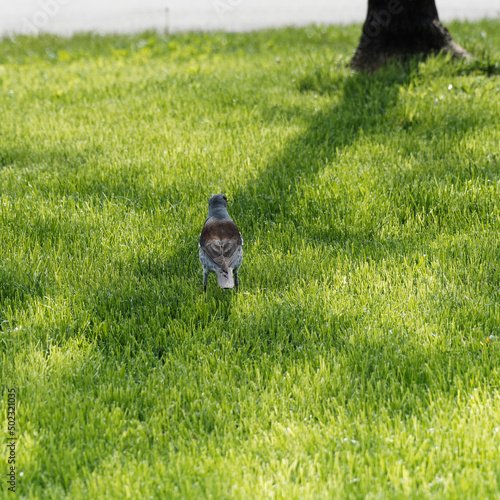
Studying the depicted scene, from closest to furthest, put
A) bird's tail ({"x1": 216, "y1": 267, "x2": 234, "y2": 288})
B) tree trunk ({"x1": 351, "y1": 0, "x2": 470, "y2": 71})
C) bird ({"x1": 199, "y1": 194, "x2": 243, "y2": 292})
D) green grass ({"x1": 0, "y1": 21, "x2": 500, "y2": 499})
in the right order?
green grass ({"x1": 0, "y1": 21, "x2": 500, "y2": 499}), bird's tail ({"x1": 216, "y1": 267, "x2": 234, "y2": 288}), bird ({"x1": 199, "y1": 194, "x2": 243, "y2": 292}), tree trunk ({"x1": 351, "y1": 0, "x2": 470, "y2": 71})

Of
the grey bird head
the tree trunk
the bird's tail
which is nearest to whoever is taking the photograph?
the bird's tail

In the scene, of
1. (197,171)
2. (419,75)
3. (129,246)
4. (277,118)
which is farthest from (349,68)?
(129,246)

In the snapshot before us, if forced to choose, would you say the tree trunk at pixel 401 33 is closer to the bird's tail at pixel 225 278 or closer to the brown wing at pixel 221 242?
the brown wing at pixel 221 242

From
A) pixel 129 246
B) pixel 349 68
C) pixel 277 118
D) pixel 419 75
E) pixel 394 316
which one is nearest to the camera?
pixel 394 316

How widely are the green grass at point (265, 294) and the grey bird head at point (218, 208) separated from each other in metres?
0.38

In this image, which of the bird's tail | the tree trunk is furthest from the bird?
the tree trunk

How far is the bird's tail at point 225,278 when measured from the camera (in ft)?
12.6

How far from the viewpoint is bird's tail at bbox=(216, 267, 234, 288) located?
3.86 metres

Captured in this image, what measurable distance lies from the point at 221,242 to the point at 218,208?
704 millimetres

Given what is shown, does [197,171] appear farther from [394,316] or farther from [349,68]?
[349,68]

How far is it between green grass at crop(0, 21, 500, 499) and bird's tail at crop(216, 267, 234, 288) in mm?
321

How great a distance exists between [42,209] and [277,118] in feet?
11.4

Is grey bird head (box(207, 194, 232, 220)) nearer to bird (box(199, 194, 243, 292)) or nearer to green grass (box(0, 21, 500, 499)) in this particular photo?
bird (box(199, 194, 243, 292))

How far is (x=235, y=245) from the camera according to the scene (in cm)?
421
